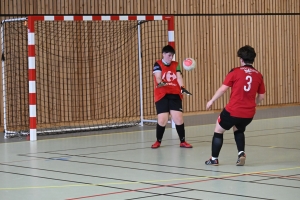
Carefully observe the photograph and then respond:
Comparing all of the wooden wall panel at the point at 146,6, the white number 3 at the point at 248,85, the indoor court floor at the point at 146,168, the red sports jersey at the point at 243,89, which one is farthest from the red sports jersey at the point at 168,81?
the wooden wall panel at the point at 146,6

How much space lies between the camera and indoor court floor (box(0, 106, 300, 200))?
7055 mm

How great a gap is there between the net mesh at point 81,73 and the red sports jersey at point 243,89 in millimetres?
6517

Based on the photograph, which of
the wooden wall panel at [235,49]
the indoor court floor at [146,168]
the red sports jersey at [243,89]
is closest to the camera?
the indoor court floor at [146,168]

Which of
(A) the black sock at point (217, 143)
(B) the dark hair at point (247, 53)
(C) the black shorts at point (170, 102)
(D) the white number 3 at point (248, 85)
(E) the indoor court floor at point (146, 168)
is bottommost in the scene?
(E) the indoor court floor at point (146, 168)

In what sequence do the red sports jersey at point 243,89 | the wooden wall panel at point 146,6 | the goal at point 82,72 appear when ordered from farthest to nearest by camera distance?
1. the wooden wall panel at point 146,6
2. the goal at point 82,72
3. the red sports jersey at point 243,89

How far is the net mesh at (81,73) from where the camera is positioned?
48.9 ft

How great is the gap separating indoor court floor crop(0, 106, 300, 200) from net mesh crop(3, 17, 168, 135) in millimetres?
2222

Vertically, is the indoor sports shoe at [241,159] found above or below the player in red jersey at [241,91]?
below

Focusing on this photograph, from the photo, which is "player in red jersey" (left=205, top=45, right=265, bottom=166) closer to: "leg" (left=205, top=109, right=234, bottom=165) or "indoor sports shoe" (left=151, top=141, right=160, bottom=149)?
"leg" (left=205, top=109, right=234, bottom=165)

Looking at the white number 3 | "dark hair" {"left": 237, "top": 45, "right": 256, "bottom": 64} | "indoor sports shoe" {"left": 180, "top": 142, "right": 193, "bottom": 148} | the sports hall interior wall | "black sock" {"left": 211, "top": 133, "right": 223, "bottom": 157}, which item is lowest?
"indoor sports shoe" {"left": 180, "top": 142, "right": 193, "bottom": 148}

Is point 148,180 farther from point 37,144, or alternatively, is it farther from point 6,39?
point 6,39

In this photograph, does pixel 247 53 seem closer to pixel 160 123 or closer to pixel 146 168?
pixel 146 168

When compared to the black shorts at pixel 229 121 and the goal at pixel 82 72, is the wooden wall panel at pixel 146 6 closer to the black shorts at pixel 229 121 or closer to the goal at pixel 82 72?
the goal at pixel 82 72

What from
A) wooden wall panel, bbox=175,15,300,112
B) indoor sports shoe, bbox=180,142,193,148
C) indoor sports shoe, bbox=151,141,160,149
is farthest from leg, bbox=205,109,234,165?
wooden wall panel, bbox=175,15,300,112
